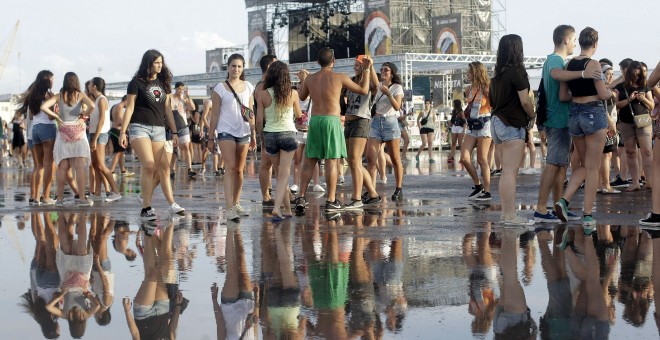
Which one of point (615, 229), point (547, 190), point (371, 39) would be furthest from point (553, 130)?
point (371, 39)

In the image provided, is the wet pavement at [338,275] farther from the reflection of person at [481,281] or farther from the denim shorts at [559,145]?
the denim shorts at [559,145]

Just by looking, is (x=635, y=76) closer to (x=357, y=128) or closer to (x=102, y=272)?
(x=357, y=128)

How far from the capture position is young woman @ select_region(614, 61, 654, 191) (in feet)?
44.2

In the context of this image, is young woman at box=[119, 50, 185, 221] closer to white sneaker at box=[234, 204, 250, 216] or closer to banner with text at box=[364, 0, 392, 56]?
white sneaker at box=[234, 204, 250, 216]

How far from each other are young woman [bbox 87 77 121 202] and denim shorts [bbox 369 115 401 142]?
374cm

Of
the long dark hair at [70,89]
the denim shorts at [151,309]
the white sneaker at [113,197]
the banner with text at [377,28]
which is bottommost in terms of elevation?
the denim shorts at [151,309]

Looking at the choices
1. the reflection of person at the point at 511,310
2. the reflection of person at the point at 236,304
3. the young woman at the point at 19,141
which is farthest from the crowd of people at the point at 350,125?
the young woman at the point at 19,141

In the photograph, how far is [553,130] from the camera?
1099 cm

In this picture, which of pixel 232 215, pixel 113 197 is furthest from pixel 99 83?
pixel 232 215

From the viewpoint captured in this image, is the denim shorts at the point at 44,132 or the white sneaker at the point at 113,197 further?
the white sneaker at the point at 113,197

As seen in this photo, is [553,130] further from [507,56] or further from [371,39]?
[371,39]

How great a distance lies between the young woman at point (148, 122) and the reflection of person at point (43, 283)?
1447 millimetres

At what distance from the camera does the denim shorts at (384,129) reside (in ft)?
47.1

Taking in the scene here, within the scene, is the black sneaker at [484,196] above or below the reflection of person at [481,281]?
above
